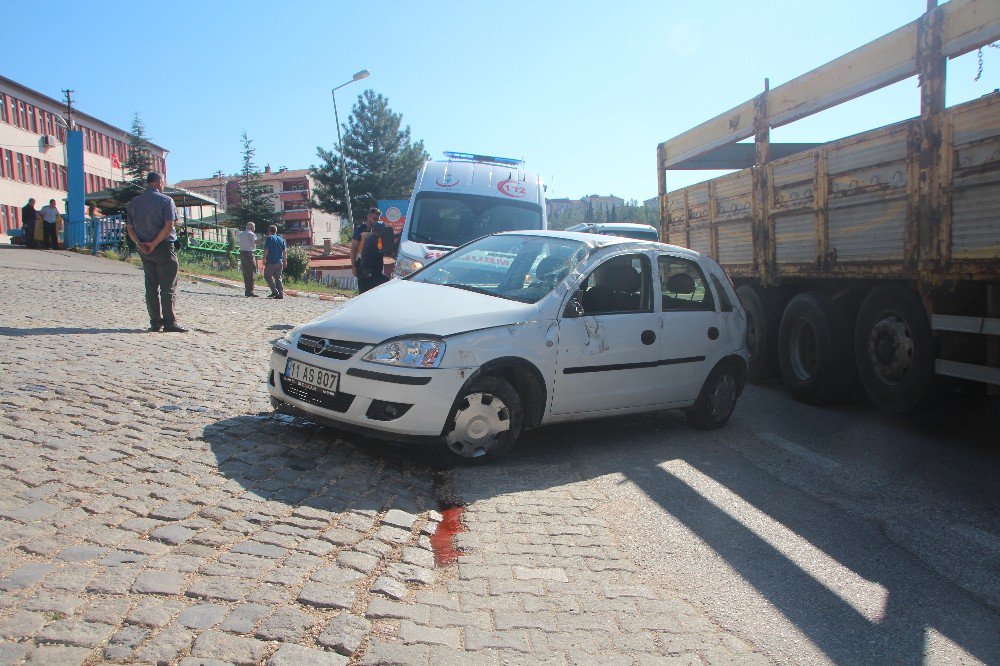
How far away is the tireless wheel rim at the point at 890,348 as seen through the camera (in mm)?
7038

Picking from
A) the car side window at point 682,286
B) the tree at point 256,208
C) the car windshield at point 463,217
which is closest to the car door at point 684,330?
the car side window at point 682,286

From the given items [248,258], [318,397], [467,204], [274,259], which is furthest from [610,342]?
[248,258]

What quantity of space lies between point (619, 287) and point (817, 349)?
2.96 m

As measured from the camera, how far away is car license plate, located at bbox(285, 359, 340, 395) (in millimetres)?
5285

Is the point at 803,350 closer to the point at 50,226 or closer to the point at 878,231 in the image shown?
the point at 878,231

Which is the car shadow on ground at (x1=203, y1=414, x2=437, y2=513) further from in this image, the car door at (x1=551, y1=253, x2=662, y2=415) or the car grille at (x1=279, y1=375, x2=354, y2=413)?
the car door at (x1=551, y1=253, x2=662, y2=415)

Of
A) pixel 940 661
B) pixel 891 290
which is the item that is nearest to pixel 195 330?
pixel 891 290

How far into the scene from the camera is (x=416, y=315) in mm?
5504

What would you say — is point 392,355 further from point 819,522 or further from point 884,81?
point 884,81

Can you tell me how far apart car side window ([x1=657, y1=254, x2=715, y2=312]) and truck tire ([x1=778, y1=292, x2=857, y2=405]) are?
5.46 ft

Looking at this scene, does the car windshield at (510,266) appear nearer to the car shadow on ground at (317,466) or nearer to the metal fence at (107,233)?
the car shadow on ground at (317,466)

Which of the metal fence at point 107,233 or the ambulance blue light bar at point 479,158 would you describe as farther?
the metal fence at point 107,233

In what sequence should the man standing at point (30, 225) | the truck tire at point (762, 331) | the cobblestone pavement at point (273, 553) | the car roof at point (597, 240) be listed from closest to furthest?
the cobblestone pavement at point (273, 553) → the car roof at point (597, 240) → the truck tire at point (762, 331) → the man standing at point (30, 225)

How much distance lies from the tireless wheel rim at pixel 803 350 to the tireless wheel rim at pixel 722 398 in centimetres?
165
